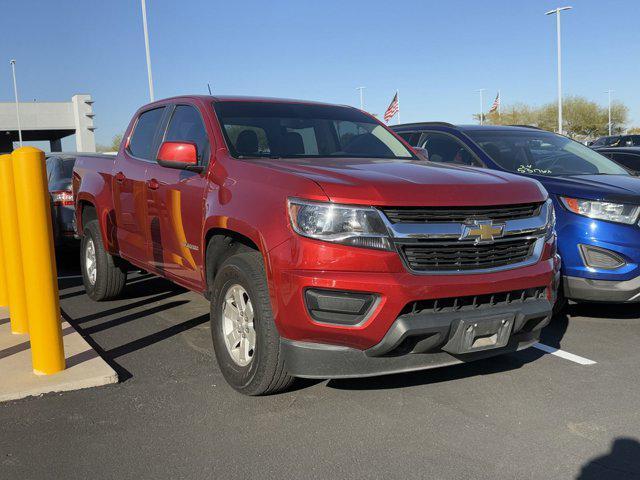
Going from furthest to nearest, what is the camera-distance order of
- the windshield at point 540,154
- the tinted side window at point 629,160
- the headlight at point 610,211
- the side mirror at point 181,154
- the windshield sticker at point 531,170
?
the tinted side window at point 629,160
the windshield at point 540,154
the windshield sticker at point 531,170
the headlight at point 610,211
the side mirror at point 181,154

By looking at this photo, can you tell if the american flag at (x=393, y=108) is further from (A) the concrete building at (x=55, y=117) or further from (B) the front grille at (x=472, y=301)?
(A) the concrete building at (x=55, y=117)

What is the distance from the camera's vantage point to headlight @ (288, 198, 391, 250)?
326 cm

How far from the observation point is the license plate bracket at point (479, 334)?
11.0ft

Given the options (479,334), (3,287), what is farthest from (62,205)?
(479,334)

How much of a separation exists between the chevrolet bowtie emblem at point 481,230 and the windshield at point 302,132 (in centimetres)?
145

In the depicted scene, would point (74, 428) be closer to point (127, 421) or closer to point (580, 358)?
point (127, 421)

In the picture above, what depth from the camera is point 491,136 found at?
6.71 meters

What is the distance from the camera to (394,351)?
131 inches

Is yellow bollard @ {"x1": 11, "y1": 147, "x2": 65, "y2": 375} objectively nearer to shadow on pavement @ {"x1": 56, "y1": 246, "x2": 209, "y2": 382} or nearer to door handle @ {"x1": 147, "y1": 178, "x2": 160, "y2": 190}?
shadow on pavement @ {"x1": 56, "y1": 246, "x2": 209, "y2": 382}

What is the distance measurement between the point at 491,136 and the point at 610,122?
221 feet

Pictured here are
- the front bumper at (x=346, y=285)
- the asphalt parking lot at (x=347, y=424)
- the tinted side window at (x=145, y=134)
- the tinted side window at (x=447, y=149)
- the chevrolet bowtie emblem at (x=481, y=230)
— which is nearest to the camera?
the asphalt parking lot at (x=347, y=424)

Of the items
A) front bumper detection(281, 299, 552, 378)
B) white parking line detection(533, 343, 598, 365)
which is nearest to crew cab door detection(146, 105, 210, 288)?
front bumper detection(281, 299, 552, 378)

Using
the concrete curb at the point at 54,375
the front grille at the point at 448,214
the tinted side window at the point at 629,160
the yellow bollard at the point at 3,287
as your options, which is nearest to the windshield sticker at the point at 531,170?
the front grille at the point at 448,214

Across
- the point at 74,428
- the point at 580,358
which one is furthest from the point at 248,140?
the point at 580,358
